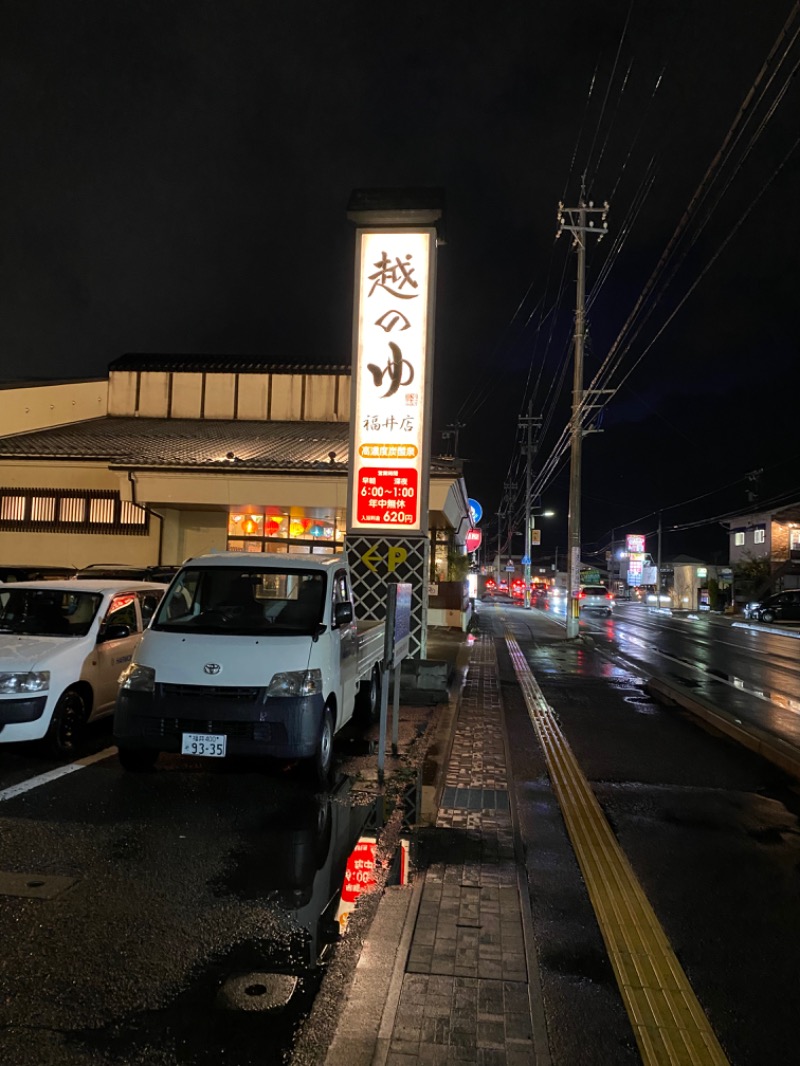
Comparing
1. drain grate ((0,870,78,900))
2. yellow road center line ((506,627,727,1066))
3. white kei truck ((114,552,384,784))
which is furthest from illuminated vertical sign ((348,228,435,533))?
drain grate ((0,870,78,900))

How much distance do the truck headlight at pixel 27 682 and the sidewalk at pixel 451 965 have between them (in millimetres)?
3708

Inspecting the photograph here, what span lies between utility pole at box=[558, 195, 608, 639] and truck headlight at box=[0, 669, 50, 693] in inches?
760

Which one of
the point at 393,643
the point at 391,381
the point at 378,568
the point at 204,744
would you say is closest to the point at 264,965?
the point at 204,744

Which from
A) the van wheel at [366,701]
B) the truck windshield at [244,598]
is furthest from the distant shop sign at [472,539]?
the truck windshield at [244,598]

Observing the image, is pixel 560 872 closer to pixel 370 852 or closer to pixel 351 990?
pixel 370 852

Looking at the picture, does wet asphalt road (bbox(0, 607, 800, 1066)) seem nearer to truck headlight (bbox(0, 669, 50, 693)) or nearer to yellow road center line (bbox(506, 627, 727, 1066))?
yellow road center line (bbox(506, 627, 727, 1066))

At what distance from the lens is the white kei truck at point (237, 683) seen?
5.73 meters

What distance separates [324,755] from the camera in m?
6.20

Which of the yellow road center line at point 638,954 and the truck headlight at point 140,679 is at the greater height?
the truck headlight at point 140,679

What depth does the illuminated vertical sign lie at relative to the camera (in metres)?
11.2

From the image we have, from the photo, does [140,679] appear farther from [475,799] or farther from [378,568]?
[378,568]

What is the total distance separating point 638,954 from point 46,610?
22.1 ft

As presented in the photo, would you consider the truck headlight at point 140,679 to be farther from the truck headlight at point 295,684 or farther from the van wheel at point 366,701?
the van wheel at point 366,701

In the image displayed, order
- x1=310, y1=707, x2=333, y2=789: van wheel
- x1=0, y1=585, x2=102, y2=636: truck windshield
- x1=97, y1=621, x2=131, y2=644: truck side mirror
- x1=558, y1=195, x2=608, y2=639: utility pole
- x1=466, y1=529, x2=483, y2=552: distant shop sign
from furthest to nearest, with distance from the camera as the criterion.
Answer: x1=466, y1=529, x2=483, y2=552: distant shop sign, x1=558, y1=195, x2=608, y2=639: utility pole, x1=0, y1=585, x2=102, y2=636: truck windshield, x1=97, y1=621, x2=131, y2=644: truck side mirror, x1=310, y1=707, x2=333, y2=789: van wheel
